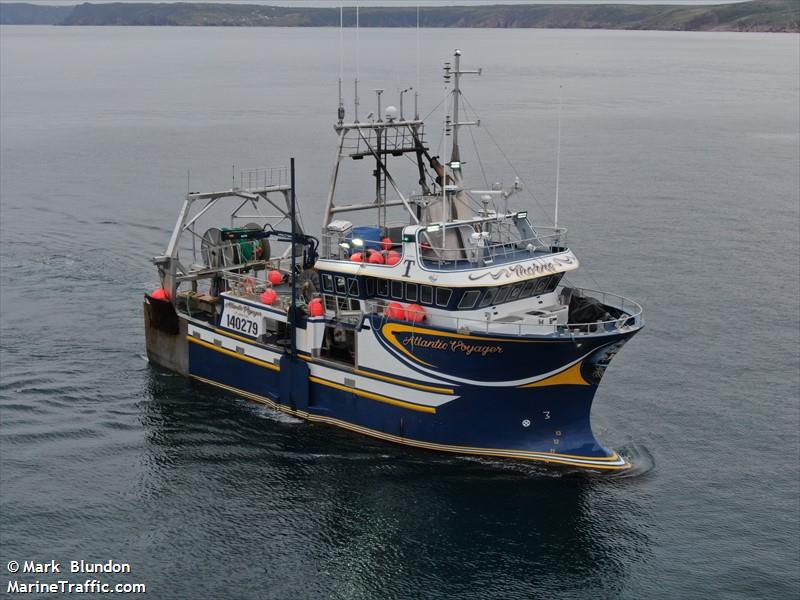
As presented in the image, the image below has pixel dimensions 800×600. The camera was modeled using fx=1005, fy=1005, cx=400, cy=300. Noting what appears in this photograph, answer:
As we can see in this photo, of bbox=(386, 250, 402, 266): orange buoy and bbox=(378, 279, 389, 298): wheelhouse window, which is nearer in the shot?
bbox=(386, 250, 402, 266): orange buoy

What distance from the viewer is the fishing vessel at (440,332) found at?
33562 millimetres

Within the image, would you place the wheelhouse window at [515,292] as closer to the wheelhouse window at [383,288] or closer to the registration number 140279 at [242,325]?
the wheelhouse window at [383,288]

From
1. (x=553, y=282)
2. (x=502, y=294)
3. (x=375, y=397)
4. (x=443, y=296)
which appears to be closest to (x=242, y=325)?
(x=375, y=397)

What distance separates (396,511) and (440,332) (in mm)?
6040

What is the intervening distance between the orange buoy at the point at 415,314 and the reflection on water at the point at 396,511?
4.77 meters

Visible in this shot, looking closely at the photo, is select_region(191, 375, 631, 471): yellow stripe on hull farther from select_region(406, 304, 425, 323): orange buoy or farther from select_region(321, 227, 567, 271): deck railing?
select_region(321, 227, 567, 271): deck railing

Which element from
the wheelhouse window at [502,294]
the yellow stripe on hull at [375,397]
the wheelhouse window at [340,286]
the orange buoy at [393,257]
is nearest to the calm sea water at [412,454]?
the yellow stripe on hull at [375,397]

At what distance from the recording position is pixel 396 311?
115ft

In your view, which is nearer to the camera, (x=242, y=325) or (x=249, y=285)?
(x=242, y=325)

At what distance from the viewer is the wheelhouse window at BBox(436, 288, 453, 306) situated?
111 ft

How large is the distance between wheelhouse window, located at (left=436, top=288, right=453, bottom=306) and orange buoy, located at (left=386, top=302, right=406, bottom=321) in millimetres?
1385

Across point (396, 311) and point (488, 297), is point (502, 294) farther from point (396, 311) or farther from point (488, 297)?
point (396, 311)

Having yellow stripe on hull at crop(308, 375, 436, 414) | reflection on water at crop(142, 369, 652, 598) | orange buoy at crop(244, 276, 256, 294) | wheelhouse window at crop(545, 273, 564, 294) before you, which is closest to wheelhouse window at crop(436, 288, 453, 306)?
yellow stripe on hull at crop(308, 375, 436, 414)

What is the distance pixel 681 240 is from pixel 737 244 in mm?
3453
